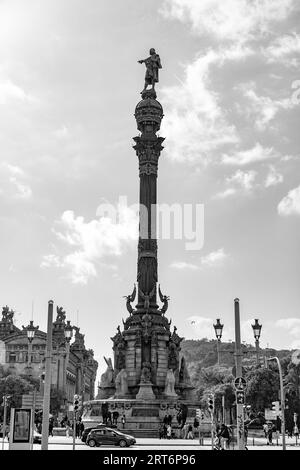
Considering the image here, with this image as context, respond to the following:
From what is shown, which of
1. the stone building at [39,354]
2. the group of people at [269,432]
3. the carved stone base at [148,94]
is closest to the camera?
the group of people at [269,432]

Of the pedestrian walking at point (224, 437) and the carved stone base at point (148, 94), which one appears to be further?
the carved stone base at point (148, 94)

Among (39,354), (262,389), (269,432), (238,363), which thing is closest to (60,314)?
(39,354)

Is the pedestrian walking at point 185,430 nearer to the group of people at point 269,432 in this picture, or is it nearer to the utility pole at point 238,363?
the group of people at point 269,432

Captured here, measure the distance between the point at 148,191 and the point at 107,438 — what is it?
3309cm

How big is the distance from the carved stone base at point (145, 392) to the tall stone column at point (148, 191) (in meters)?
8.40

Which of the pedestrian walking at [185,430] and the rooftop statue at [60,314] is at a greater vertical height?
the rooftop statue at [60,314]

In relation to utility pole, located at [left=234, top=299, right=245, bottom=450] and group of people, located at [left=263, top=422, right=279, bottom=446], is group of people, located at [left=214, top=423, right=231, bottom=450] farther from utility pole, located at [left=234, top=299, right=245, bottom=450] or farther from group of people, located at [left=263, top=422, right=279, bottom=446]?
group of people, located at [left=263, top=422, right=279, bottom=446]

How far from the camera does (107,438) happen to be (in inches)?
1582

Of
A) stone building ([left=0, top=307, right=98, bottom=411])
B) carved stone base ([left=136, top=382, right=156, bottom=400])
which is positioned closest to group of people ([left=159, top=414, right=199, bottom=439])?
carved stone base ([left=136, top=382, right=156, bottom=400])

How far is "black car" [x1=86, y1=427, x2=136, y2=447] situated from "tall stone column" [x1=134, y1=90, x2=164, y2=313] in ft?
81.1

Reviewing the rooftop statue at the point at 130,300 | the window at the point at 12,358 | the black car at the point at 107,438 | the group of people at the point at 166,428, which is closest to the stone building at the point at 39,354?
the window at the point at 12,358

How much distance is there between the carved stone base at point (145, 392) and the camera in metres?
58.2
